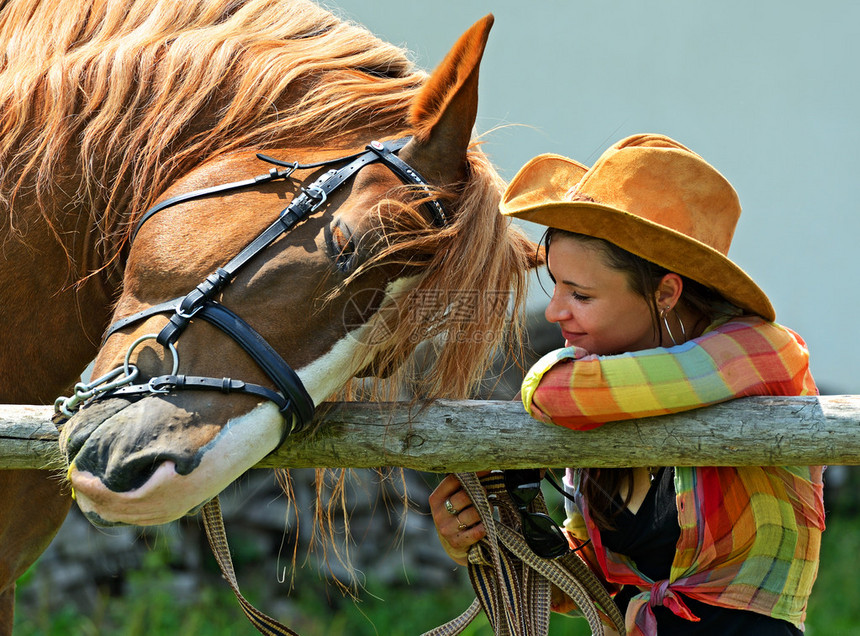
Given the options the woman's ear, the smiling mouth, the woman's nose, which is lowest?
the smiling mouth

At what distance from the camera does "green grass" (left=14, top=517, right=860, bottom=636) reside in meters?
3.30

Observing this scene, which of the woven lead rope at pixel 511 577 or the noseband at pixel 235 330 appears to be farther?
the woven lead rope at pixel 511 577

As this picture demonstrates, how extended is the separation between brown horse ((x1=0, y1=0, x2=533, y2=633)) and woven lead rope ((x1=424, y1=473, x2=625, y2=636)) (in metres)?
0.20

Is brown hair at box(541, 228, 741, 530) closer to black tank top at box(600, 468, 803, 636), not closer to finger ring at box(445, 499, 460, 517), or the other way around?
black tank top at box(600, 468, 803, 636)

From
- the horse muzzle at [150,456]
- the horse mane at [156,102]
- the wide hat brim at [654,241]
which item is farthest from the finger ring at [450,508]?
the horse mane at [156,102]

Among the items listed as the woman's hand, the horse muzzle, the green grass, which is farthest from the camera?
the green grass

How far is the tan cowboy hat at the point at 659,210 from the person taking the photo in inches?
45.9

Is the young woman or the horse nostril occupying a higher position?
the young woman

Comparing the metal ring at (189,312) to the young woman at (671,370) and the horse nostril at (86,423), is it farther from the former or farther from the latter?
the young woman at (671,370)

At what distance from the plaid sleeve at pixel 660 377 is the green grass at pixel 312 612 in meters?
2.33

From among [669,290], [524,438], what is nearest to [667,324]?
[669,290]

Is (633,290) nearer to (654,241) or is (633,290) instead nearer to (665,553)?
(654,241)

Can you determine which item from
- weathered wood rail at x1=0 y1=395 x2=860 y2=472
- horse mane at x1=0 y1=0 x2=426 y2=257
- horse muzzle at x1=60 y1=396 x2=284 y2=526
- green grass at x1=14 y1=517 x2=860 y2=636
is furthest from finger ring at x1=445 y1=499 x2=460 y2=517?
green grass at x1=14 y1=517 x2=860 y2=636

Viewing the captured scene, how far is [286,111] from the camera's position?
1.41m
